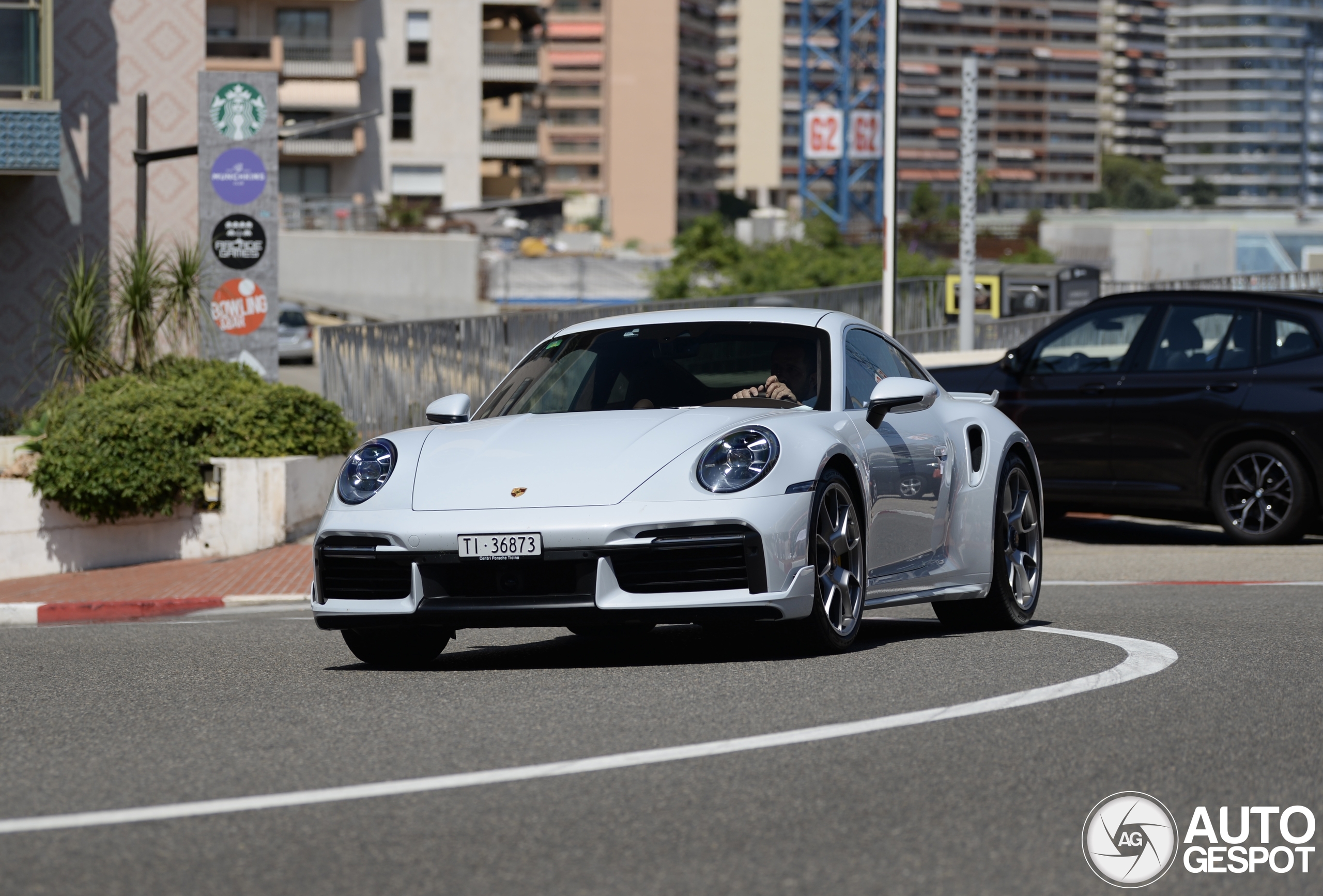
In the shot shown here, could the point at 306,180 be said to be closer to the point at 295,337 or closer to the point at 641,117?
the point at 295,337

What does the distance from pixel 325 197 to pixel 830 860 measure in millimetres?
76849

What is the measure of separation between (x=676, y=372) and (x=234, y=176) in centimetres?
1158

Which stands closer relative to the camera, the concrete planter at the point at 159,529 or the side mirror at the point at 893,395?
the side mirror at the point at 893,395

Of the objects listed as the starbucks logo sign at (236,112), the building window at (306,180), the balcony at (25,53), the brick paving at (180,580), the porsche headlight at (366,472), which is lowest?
the brick paving at (180,580)

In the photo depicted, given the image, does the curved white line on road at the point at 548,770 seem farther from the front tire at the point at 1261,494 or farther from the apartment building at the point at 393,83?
the apartment building at the point at 393,83

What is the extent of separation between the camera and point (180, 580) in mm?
13672

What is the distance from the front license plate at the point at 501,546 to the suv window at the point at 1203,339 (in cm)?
808

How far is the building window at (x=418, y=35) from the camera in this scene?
83.2m

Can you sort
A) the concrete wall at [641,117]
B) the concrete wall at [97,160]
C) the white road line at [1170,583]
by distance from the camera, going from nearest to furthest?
the white road line at [1170,583], the concrete wall at [97,160], the concrete wall at [641,117]

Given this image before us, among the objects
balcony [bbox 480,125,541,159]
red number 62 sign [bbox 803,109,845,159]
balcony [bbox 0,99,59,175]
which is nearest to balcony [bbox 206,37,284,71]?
balcony [bbox 480,125,541,159]

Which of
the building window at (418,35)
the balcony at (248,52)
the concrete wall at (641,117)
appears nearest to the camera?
the balcony at (248,52)

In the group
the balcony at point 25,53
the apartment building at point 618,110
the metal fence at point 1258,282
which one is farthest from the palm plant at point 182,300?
the apartment building at point 618,110

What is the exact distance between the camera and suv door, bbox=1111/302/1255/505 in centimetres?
1362

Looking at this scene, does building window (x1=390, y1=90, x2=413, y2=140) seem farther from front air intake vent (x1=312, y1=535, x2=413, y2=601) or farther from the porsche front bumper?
the porsche front bumper
